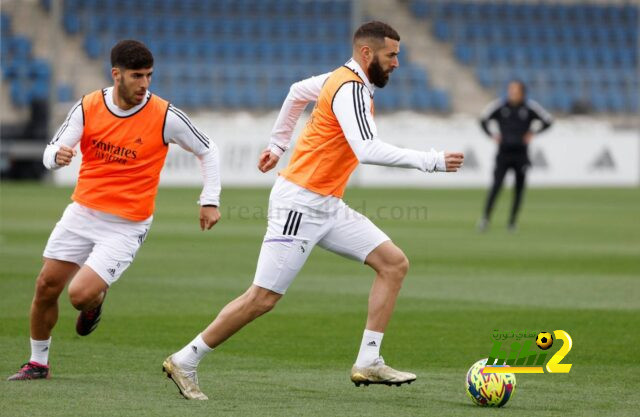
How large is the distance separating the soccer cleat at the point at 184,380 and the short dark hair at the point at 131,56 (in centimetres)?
182

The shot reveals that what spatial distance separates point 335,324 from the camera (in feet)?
34.3

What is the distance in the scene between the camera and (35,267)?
1448 cm

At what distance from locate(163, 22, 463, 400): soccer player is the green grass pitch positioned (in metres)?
0.25

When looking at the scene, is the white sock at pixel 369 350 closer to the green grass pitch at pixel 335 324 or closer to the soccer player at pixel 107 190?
the green grass pitch at pixel 335 324

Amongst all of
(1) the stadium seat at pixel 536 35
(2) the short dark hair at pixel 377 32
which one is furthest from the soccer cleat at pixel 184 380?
(1) the stadium seat at pixel 536 35

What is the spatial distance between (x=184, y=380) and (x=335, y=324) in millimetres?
3471

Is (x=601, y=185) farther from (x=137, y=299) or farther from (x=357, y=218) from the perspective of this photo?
(x=357, y=218)

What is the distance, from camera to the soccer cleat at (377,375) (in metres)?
7.30

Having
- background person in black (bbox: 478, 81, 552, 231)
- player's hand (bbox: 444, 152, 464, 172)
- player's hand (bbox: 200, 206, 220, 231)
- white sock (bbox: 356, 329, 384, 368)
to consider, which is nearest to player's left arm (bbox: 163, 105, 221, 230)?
player's hand (bbox: 200, 206, 220, 231)

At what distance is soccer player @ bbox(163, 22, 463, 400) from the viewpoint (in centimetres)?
718

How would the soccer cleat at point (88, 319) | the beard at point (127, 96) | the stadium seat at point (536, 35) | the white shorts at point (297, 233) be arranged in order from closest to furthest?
1. the white shorts at point (297, 233)
2. the beard at point (127, 96)
3. the soccer cleat at point (88, 319)
4. the stadium seat at point (536, 35)

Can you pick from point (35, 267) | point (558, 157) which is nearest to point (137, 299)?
point (35, 267)

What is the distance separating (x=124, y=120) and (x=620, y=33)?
125ft

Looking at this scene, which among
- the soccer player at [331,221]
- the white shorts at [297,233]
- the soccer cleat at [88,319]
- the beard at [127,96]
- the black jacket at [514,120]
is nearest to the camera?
the soccer player at [331,221]
